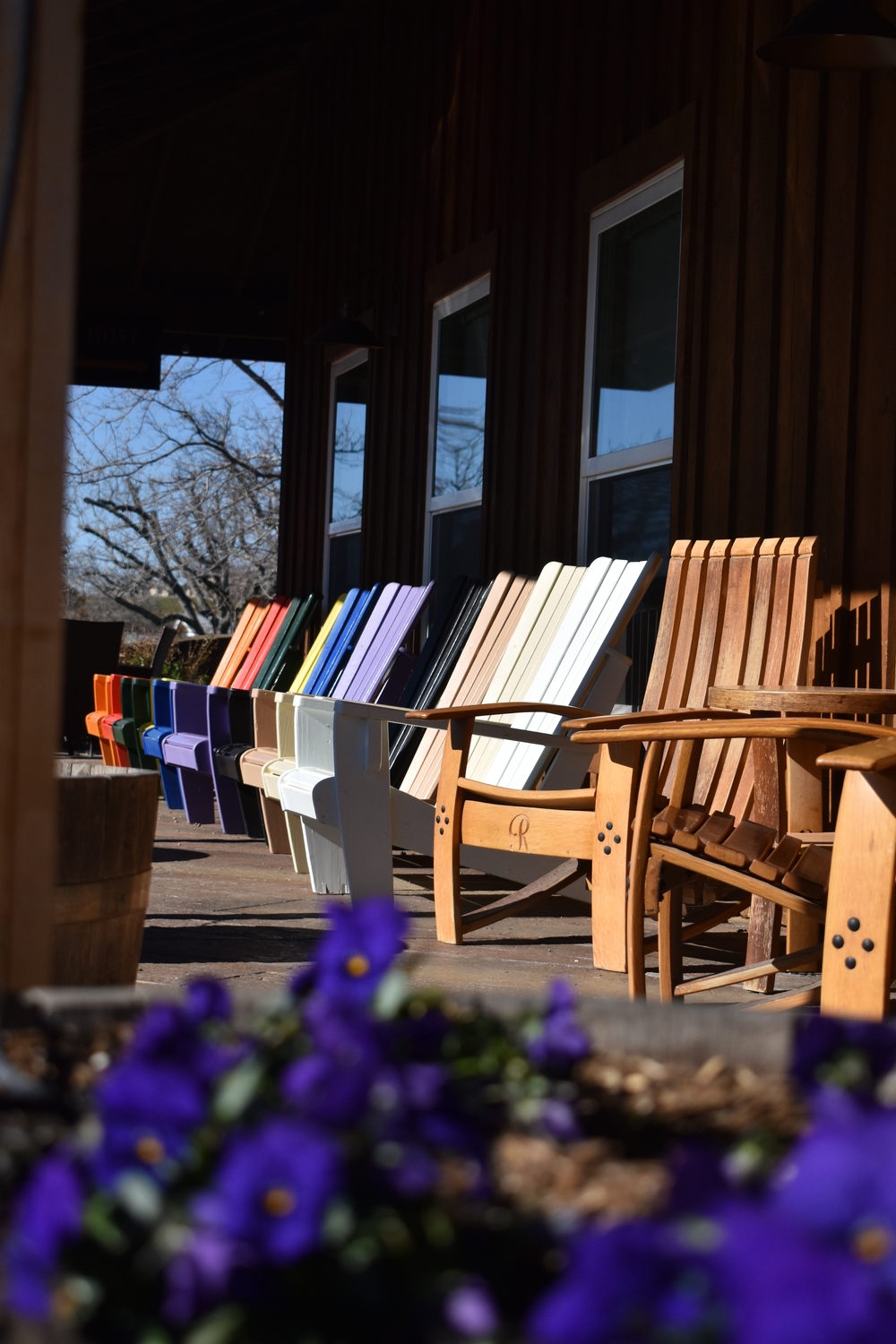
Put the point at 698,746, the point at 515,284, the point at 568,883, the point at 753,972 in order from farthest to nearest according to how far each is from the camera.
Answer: the point at 515,284
the point at 568,883
the point at 698,746
the point at 753,972

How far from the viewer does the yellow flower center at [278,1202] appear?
0.56 metres

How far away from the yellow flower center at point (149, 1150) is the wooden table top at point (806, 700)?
2498mm

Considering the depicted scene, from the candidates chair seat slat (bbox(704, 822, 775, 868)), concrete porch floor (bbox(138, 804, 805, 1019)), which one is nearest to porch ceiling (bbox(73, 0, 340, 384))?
concrete porch floor (bbox(138, 804, 805, 1019))

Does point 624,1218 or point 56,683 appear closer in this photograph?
point 624,1218

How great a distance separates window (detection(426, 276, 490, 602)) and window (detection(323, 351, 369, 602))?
1286mm

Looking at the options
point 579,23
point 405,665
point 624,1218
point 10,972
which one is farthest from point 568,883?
point 579,23

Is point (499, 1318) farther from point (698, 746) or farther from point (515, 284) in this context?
point (515, 284)

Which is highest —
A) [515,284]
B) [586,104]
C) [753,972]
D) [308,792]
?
[586,104]

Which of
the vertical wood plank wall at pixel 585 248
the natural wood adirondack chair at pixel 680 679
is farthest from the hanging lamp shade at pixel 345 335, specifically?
the natural wood adirondack chair at pixel 680 679

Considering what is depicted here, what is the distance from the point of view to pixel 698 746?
11.1 ft

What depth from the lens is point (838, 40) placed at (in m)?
3.19

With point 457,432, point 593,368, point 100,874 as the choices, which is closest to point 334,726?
point 100,874

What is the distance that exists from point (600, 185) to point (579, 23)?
0.86 metres

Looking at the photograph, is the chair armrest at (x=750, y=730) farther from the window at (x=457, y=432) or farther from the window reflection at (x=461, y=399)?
the window reflection at (x=461, y=399)
